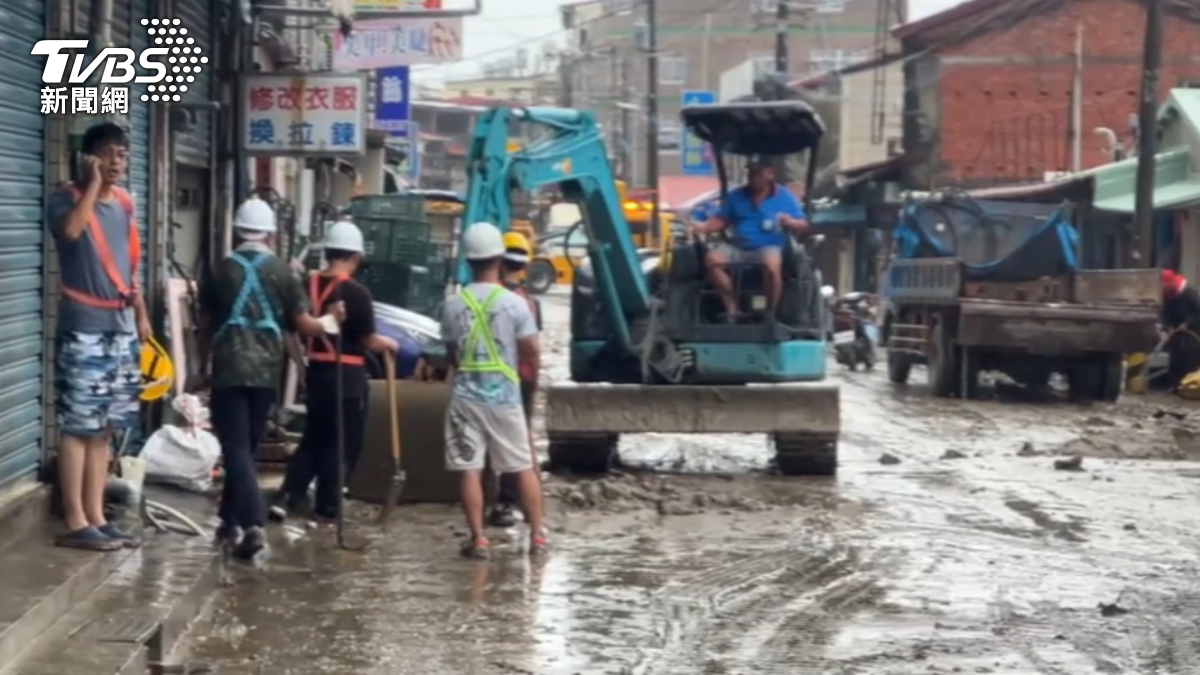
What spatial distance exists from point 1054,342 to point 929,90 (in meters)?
26.1

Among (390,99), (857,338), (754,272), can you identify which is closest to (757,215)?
(754,272)

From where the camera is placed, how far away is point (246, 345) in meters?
9.50

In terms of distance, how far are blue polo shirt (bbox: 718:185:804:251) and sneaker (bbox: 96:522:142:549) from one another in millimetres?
6553

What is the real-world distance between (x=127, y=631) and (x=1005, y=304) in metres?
15.8

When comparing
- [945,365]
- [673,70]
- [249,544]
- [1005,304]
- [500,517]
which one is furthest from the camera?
[673,70]

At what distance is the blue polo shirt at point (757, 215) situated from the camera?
1459cm

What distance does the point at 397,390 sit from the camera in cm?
1210

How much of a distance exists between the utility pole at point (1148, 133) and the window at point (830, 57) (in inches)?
2149

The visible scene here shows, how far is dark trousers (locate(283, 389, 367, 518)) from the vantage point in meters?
10.9

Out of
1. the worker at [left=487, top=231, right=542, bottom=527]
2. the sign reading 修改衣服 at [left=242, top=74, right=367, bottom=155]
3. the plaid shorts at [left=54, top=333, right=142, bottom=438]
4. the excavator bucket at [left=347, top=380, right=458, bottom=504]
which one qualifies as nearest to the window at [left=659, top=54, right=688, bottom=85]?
the sign reading 修改衣服 at [left=242, top=74, right=367, bottom=155]

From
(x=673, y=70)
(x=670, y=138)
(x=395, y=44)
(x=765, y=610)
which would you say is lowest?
(x=765, y=610)

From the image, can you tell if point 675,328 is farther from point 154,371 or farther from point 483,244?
point 154,371

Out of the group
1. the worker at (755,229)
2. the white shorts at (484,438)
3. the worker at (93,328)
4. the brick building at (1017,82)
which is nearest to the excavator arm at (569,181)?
the worker at (755,229)

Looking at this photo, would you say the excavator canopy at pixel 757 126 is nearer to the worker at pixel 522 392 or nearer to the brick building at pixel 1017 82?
the worker at pixel 522 392
